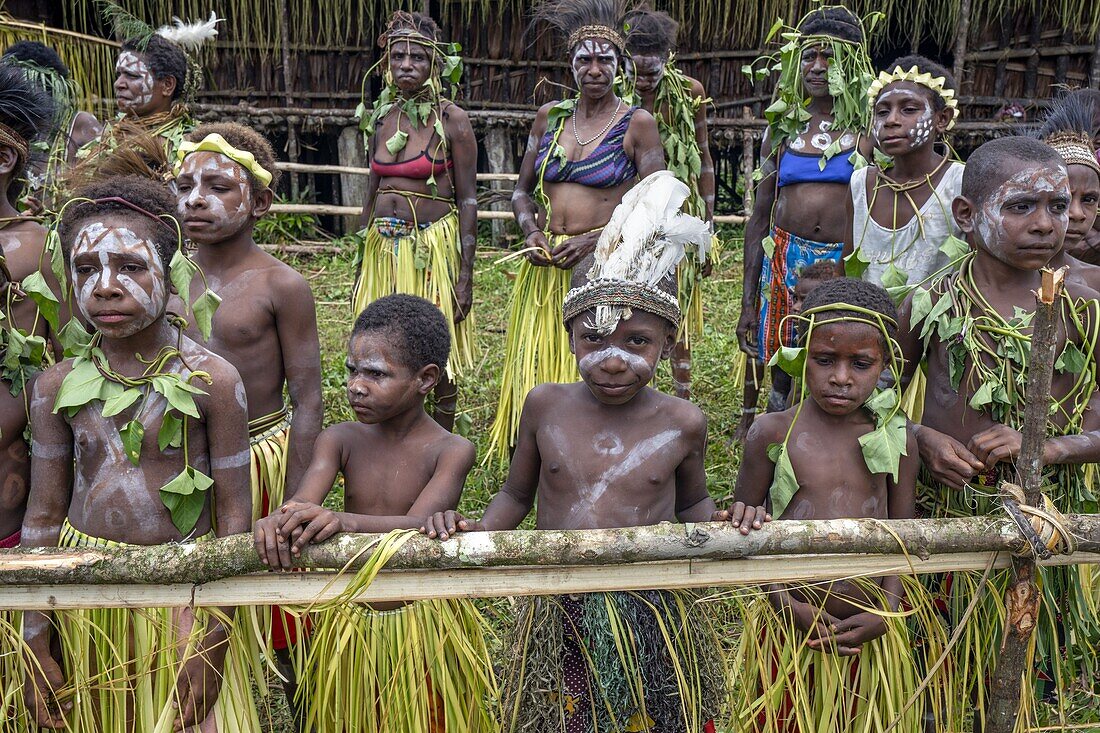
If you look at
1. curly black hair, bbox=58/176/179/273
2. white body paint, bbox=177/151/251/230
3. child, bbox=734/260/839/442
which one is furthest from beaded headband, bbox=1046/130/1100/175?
curly black hair, bbox=58/176/179/273

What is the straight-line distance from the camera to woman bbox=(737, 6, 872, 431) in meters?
4.65

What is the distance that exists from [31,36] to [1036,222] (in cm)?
848

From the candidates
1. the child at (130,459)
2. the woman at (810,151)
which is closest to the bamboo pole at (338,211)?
the woman at (810,151)

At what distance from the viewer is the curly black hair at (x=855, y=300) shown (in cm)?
254

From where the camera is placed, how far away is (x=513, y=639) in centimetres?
250

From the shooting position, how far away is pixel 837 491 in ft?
8.45

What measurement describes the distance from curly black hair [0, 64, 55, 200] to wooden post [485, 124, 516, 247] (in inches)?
293

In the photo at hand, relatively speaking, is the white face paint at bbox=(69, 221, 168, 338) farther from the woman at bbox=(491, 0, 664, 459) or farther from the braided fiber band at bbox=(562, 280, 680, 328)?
the woman at bbox=(491, 0, 664, 459)

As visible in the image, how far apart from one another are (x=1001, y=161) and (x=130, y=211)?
2.22m

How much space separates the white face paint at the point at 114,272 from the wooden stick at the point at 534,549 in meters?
0.61

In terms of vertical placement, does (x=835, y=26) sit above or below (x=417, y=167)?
above

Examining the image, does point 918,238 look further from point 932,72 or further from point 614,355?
point 614,355

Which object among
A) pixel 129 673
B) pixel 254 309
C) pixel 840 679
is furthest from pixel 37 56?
pixel 840 679

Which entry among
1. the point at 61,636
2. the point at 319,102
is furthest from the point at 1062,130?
the point at 319,102
